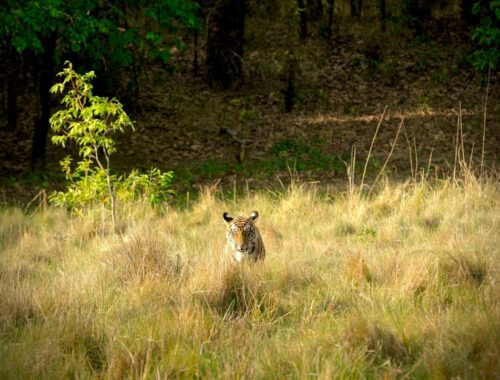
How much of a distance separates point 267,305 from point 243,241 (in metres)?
1.05

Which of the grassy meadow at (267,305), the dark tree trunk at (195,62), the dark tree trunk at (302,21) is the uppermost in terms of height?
the dark tree trunk at (302,21)

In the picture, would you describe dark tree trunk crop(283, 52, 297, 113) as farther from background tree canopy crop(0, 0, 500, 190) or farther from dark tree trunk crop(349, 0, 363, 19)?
dark tree trunk crop(349, 0, 363, 19)

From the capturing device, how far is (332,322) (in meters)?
4.40

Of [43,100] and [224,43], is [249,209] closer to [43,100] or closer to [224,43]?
[43,100]

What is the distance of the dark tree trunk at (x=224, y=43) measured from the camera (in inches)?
769

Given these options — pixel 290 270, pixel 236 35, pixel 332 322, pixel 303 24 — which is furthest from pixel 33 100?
pixel 332 322

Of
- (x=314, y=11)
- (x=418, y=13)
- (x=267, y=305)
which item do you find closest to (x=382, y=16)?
(x=418, y=13)

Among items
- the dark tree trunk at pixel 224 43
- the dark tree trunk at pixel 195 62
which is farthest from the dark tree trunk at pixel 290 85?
the dark tree trunk at pixel 195 62

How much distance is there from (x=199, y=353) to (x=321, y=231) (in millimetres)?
4287

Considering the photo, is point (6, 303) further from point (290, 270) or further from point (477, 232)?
point (477, 232)

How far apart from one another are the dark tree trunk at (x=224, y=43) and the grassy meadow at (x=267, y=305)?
41.2 feet

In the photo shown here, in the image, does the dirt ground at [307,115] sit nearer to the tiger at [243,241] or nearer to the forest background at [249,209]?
the forest background at [249,209]

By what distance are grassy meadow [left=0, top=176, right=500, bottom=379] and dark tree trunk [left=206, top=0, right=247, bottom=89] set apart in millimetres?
12555

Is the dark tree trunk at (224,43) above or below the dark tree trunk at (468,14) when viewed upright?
below
